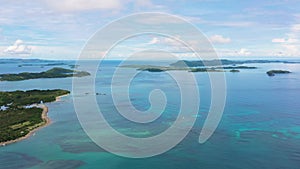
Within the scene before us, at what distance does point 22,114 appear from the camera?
2394cm

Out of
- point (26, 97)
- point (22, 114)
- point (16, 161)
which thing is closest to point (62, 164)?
point (16, 161)

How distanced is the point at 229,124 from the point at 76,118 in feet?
37.4

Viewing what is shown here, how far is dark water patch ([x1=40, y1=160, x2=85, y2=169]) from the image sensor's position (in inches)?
556

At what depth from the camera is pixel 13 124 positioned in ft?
Result: 68.8

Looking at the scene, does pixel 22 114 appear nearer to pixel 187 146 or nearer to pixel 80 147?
pixel 80 147

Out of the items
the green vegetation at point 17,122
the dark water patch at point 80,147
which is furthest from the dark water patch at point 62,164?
the green vegetation at point 17,122

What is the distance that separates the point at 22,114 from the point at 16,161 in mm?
9950

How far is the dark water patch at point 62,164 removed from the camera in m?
14.1

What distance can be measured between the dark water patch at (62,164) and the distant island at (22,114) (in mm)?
4289

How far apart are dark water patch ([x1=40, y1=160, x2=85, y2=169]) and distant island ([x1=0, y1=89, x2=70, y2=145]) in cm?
429

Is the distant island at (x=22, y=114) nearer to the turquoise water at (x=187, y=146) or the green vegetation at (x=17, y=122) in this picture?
the green vegetation at (x=17, y=122)

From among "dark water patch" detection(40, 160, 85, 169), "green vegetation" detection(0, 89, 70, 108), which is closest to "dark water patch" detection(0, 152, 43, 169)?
"dark water patch" detection(40, 160, 85, 169)

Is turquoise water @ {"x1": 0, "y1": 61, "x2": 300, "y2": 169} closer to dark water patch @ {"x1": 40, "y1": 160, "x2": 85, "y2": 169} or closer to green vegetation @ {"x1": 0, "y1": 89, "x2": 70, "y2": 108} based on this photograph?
dark water patch @ {"x1": 40, "y1": 160, "x2": 85, "y2": 169}

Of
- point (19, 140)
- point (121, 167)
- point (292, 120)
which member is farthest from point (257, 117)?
point (19, 140)
